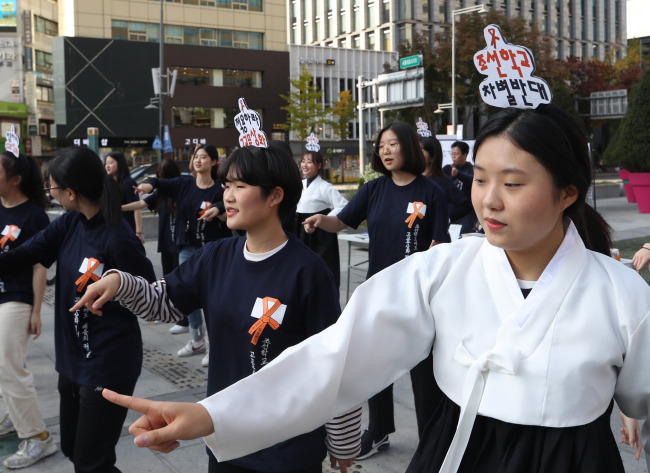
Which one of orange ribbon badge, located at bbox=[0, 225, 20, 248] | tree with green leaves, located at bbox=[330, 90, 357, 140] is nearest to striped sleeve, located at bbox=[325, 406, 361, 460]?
orange ribbon badge, located at bbox=[0, 225, 20, 248]

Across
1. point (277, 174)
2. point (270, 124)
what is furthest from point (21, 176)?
point (270, 124)

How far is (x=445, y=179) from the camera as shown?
675 cm

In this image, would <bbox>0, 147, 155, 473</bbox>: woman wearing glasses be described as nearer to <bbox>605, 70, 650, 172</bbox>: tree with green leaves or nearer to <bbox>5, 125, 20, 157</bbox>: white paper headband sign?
<bbox>5, 125, 20, 157</bbox>: white paper headband sign

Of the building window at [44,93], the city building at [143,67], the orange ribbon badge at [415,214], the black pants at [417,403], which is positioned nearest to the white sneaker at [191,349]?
the black pants at [417,403]

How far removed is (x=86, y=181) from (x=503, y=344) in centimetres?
227

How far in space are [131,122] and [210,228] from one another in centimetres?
3546

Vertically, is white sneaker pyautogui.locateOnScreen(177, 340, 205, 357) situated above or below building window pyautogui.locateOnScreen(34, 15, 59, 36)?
below

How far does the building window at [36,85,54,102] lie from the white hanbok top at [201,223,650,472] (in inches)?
1693

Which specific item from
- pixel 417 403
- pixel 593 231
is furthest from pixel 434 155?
pixel 593 231

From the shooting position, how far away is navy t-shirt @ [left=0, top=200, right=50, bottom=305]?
376 centimetres

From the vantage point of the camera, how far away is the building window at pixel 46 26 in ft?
129

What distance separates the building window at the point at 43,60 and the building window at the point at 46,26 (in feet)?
4.28

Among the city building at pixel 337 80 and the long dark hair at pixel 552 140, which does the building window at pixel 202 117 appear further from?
the long dark hair at pixel 552 140

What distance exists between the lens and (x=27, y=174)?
13.1 ft
